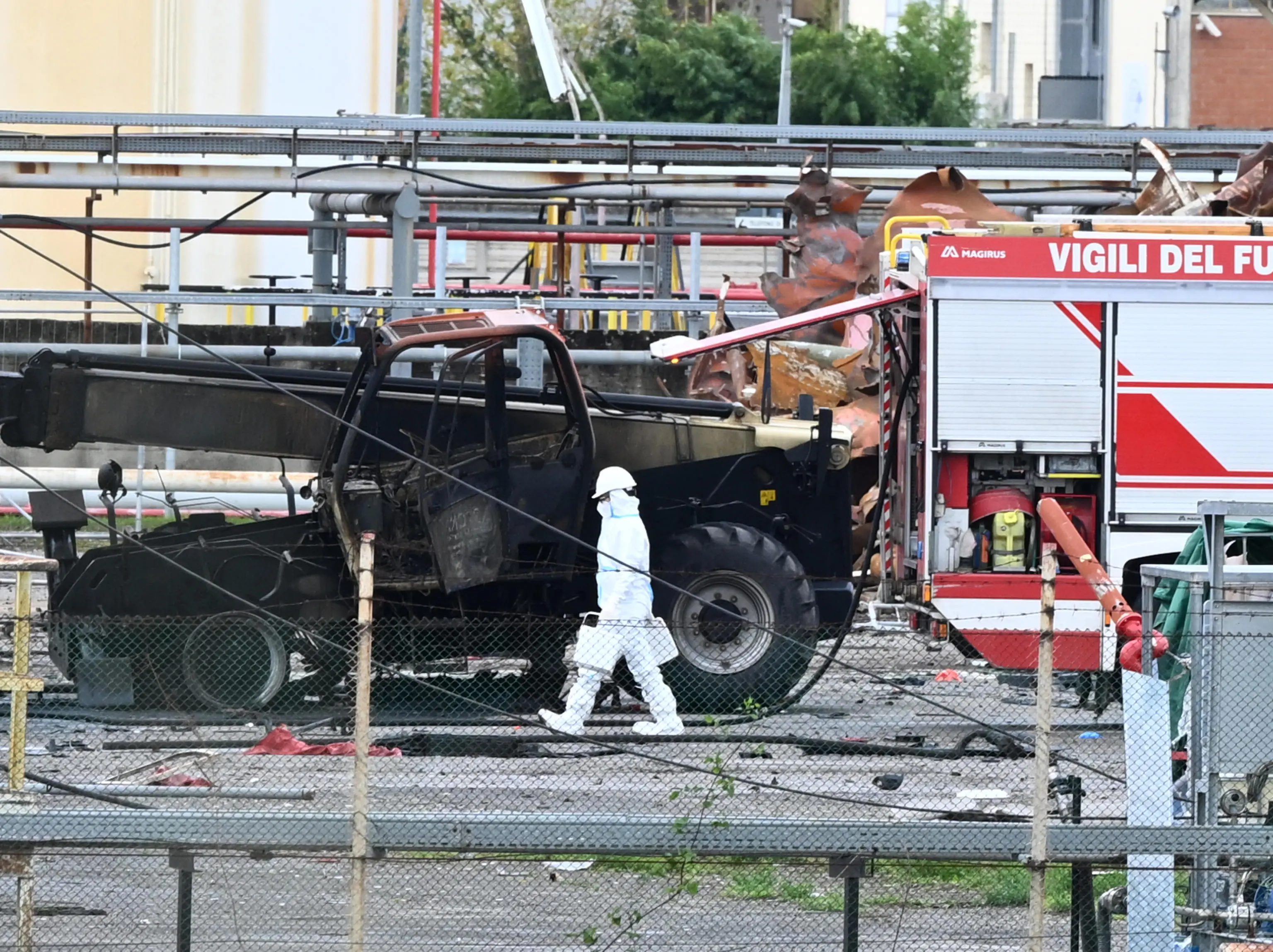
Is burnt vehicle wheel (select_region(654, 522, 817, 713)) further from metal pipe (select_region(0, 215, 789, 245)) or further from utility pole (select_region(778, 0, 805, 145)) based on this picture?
utility pole (select_region(778, 0, 805, 145))

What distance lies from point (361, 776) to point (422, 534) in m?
4.96

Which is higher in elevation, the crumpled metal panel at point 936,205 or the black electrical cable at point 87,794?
the crumpled metal panel at point 936,205

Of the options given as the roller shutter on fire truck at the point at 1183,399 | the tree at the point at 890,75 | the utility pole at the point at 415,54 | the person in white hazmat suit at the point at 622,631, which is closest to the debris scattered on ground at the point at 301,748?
the person in white hazmat suit at the point at 622,631

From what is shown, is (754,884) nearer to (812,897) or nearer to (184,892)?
(812,897)

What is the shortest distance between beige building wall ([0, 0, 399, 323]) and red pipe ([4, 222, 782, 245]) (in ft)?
17.0

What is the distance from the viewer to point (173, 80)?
97.2 ft

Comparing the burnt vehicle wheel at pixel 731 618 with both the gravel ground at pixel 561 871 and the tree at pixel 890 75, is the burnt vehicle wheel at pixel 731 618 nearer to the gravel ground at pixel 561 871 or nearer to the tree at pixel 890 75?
the gravel ground at pixel 561 871

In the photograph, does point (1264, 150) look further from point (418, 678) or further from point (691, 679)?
point (418, 678)

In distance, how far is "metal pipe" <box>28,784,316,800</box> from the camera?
332 inches

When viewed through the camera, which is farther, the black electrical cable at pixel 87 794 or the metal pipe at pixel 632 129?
the metal pipe at pixel 632 129

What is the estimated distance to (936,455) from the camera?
12.5 meters

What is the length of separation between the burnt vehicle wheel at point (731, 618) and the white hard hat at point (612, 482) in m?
0.66

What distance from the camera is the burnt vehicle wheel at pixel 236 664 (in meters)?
11.3

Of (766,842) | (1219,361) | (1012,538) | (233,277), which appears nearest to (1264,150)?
(1219,361)
